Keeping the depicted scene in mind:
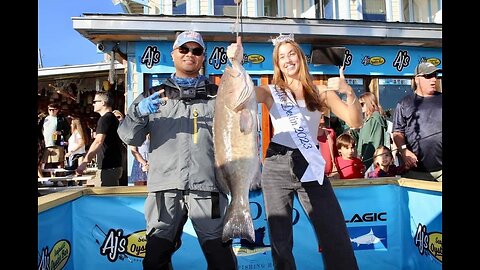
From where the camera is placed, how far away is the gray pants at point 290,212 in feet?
8.64

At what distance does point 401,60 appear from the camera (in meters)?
8.83

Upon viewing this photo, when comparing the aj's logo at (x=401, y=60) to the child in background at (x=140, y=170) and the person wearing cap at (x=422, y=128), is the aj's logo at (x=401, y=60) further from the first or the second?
the child in background at (x=140, y=170)

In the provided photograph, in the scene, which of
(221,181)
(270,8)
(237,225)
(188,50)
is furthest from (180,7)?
(237,225)

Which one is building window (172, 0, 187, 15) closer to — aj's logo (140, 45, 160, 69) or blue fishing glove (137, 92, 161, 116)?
aj's logo (140, 45, 160, 69)

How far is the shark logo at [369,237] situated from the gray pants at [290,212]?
3.71 ft

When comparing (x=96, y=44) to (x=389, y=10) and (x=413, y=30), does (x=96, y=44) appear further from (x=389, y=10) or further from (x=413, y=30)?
(x=389, y=10)

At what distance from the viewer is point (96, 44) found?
763cm

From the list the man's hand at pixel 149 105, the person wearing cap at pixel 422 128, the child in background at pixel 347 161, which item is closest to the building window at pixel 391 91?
the child in background at pixel 347 161

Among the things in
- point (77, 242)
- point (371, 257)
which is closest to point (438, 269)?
point (371, 257)

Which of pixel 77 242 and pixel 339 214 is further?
pixel 77 242

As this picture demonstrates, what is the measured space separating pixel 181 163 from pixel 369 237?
2.17 meters

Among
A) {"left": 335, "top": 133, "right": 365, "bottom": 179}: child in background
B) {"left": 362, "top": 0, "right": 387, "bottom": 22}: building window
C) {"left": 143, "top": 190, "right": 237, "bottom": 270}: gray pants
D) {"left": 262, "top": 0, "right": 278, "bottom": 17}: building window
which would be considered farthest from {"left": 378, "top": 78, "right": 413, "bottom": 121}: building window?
{"left": 143, "top": 190, "right": 237, "bottom": 270}: gray pants
